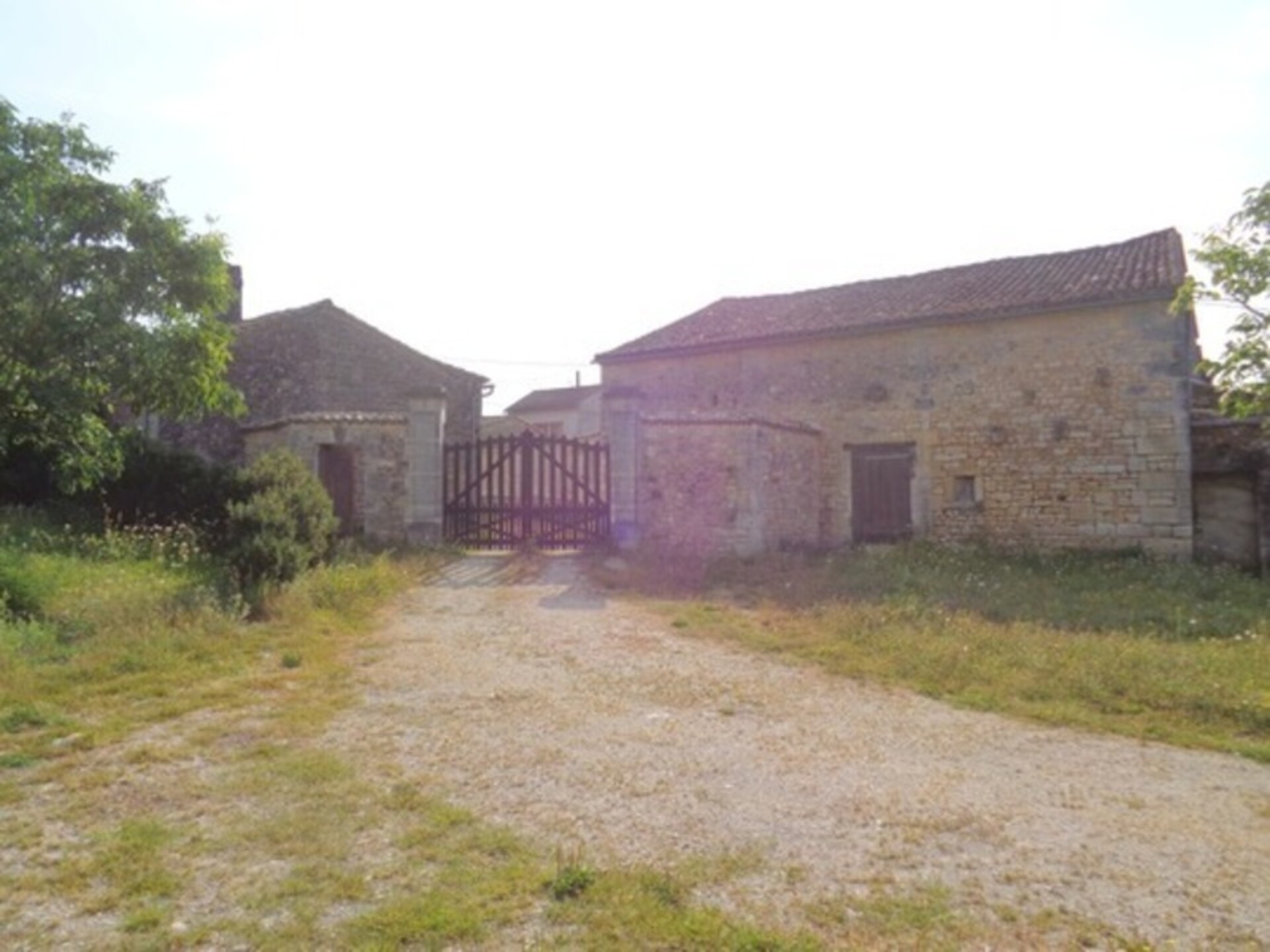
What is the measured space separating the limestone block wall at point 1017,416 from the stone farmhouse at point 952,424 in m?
0.03

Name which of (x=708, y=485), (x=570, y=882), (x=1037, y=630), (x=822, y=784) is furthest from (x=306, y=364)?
(x=570, y=882)

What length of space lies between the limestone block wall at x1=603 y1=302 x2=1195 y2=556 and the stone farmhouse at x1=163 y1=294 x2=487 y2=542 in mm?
4730

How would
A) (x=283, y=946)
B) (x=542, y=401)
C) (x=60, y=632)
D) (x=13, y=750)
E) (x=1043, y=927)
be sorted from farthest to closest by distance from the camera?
(x=542, y=401), (x=60, y=632), (x=13, y=750), (x=1043, y=927), (x=283, y=946)

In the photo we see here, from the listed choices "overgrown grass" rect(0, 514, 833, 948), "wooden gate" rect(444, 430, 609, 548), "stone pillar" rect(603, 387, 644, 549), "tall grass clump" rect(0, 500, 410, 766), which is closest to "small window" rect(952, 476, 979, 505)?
"stone pillar" rect(603, 387, 644, 549)

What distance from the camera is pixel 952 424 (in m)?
15.8

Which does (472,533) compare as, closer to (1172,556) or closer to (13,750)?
Answer: (13,750)

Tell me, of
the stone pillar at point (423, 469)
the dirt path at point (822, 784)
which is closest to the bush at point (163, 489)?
the stone pillar at point (423, 469)

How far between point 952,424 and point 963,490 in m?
1.28

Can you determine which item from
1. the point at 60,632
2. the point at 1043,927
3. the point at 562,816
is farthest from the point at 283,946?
the point at 60,632

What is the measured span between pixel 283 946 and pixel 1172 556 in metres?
Result: 15.0

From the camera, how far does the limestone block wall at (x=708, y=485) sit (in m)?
13.9

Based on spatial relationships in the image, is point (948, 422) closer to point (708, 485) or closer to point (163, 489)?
point (708, 485)

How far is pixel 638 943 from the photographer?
291 centimetres

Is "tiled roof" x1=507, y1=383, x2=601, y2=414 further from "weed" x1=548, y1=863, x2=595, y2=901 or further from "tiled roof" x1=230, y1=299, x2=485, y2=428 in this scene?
"weed" x1=548, y1=863, x2=595, y2=901
